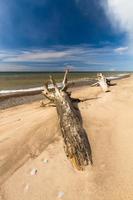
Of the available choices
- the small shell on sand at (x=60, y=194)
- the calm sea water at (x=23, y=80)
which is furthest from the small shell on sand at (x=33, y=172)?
the calm sea water at (x=23, y=80)

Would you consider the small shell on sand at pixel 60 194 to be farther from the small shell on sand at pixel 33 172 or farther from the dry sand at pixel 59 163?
the small shell on sand at pixel 33 172

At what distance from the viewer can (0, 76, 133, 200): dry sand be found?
419 centimetres

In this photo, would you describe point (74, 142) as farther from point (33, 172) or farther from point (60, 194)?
point (60, 194)

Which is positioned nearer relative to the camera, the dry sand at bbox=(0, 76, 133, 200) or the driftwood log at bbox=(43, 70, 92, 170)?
the dry sand at bbox=(0, 76, 133, 200)

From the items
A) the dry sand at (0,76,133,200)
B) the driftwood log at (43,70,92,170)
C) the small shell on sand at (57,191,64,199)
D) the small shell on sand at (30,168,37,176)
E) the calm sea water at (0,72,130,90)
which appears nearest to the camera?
the small shell on sand at (57,191,64,199)

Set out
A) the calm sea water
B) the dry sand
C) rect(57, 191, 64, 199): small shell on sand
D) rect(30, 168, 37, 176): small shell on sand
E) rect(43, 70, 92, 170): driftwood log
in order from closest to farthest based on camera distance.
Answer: rect(57, 191, 64, 199): small shell on sand → the dry sand → rect(30, 168, 37, 176): small shell on sand → rect(43, 70, 92, 170): driftwood log → the calm sea water

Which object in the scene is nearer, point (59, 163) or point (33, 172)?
point (33, 172)

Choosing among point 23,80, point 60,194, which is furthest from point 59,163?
point 23,80

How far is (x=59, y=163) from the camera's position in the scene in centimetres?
507

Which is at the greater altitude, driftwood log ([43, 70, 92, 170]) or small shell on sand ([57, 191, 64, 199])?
driftwood log ([43, 70, 92, 170])

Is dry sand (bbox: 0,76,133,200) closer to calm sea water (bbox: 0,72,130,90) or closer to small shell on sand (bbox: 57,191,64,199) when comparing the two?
small shell on sand (bbox: 57,191,64,199)

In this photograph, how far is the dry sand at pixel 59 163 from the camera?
4.19m

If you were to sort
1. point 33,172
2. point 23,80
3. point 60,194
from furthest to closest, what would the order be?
point 23,80 → point 33,172 → point 60,194

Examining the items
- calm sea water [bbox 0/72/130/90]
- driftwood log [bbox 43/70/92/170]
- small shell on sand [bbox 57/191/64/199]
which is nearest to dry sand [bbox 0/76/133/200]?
small shell on sand [bbox 57/191/64/199]
